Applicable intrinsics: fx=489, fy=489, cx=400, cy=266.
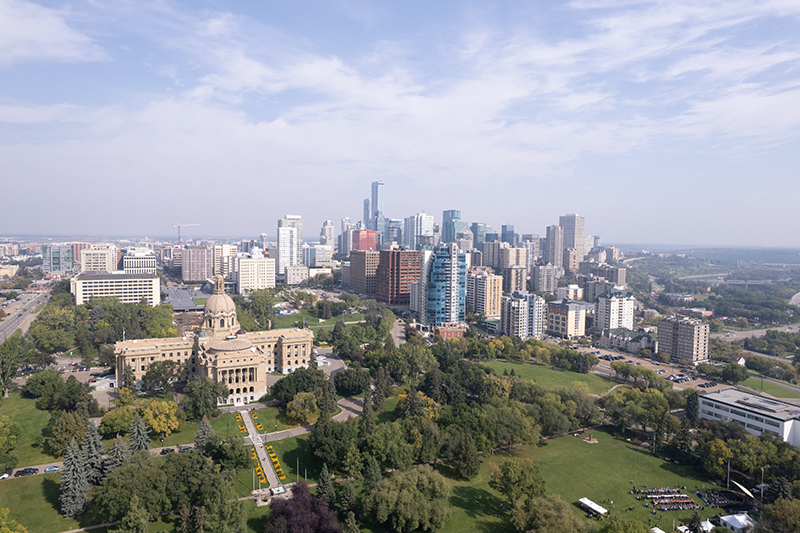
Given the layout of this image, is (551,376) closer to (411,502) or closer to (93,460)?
(411,502)

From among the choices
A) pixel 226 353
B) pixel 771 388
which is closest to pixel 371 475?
pixel 226 353

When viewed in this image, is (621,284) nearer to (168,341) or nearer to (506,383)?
(506,383)

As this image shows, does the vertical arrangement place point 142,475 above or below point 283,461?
above

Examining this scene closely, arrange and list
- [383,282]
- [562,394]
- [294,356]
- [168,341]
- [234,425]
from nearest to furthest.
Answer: [234,425] → [562,394] → [168,341] → [294,356] → [383,282]

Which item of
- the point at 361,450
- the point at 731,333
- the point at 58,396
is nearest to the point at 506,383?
the point at 361,450

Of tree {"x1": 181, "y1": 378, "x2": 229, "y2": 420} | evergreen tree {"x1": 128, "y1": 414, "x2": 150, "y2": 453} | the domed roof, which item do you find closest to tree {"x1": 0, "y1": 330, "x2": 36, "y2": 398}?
the domed roof

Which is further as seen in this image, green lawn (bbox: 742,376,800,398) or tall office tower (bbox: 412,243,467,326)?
tall office tower (bbox: 412,243,467,326)

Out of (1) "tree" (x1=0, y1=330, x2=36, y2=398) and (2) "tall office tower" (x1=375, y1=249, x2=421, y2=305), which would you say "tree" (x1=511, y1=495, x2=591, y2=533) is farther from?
(2) "tall office tower" (x1=375, y1=249, x2=421, y2=305)
